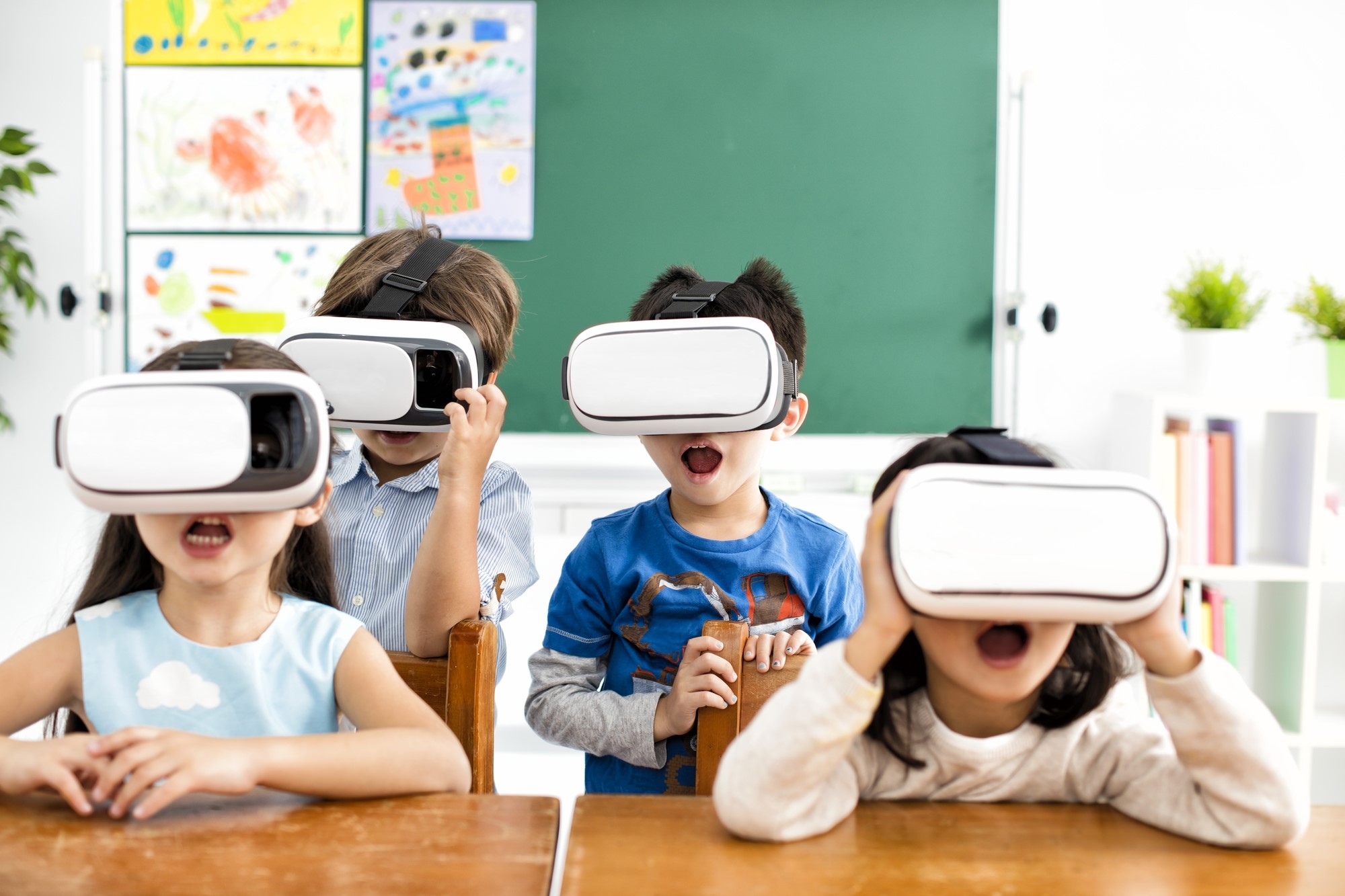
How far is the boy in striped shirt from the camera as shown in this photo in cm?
135

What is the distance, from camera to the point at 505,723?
2.62 m

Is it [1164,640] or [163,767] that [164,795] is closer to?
[163,767]

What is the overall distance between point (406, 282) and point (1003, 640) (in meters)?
0.86

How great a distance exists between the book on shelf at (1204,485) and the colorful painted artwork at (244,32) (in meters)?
2.22

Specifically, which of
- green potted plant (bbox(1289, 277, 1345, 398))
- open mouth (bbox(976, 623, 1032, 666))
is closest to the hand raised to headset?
open mouth (bbox(976, 623, 1032, 666))

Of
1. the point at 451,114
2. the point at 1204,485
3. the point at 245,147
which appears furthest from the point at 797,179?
the point at 245,147

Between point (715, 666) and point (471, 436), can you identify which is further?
point (471, 436)

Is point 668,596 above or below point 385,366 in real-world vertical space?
below

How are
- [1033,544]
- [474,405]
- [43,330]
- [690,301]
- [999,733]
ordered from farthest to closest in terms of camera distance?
1. [43,330]
2. [690,301]
3. [474,405]
4. [999,733]
5. [1033,544]

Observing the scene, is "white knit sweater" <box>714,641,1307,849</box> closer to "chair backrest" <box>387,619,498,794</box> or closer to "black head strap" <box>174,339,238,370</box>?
"chair backrest" <box>387,619,498,794</box>

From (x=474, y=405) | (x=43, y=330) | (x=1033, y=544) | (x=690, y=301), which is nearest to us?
(x=1033, y=544)

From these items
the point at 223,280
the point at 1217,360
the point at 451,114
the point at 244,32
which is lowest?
the point at 1217,360

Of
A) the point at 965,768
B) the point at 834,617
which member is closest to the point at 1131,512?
the point at 965,768

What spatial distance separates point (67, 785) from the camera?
0.73m
